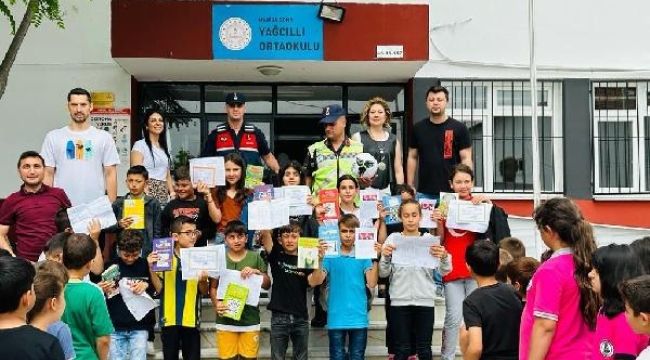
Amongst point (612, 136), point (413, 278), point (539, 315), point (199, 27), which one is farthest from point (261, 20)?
point (539, 315)

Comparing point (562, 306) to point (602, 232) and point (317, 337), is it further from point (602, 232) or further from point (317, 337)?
point (602, 232)

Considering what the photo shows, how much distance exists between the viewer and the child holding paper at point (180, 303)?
605 centimetres

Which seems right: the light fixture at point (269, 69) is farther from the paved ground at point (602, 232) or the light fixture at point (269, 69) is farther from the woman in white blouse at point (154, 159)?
the paved ground at point (602, 232)

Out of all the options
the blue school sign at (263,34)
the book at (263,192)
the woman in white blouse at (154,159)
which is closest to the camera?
the book at (263,192)

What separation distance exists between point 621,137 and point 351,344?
20.4 ft

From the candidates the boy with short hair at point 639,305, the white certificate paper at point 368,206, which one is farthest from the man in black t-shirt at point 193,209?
the boy with short hair at point 639,305

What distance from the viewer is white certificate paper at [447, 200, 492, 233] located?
6105mm

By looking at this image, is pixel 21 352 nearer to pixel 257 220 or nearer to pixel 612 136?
pixel 257 220

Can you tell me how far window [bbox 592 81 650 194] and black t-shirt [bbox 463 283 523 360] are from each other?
22.6 feet

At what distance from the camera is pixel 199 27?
9227 mm

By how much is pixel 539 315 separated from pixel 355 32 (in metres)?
6.35

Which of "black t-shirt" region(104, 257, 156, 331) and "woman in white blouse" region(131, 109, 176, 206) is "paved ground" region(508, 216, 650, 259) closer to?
"woman in white blouse" region(131, 109, 176, 206)

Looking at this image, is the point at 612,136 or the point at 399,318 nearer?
the point at 399,318

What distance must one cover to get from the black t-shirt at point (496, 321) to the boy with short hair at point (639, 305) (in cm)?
105
